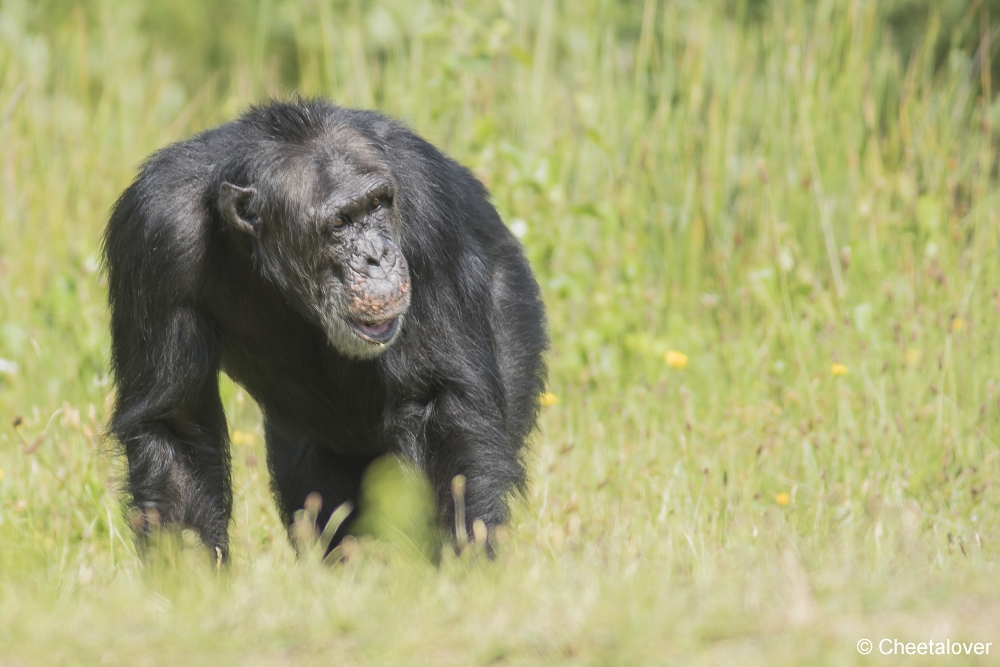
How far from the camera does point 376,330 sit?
13.8ft

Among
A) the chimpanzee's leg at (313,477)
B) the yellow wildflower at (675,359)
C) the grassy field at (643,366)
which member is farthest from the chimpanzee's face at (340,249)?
the yellow wildflower at (675,359)

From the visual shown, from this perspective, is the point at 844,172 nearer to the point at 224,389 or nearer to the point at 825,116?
the point at 825,116

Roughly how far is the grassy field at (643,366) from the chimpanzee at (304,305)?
0.34 metres

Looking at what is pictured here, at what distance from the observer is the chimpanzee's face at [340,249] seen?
4191 mm

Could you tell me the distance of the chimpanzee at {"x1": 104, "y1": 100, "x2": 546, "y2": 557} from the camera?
4184mm

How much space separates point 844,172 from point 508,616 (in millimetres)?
5223

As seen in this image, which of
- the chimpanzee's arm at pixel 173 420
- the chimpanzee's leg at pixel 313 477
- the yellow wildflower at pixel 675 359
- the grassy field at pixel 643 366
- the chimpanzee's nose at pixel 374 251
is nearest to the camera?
the grassy field at pixel 643 366

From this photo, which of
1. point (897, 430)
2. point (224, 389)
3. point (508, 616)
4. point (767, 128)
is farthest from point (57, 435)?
point (767, 128)

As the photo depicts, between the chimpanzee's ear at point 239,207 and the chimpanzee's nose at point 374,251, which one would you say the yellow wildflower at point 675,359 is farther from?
the chimpanzee's ear at point 239,207

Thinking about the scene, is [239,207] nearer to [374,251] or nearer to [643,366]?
[374,251]

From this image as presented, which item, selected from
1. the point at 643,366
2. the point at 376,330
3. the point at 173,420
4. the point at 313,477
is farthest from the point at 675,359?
the point at 173,420

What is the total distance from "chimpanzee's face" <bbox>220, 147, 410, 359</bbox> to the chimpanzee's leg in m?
0.84

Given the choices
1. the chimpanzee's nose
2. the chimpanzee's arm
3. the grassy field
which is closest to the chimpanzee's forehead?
the chimpanzee's nose

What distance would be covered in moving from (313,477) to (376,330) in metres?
1.07
